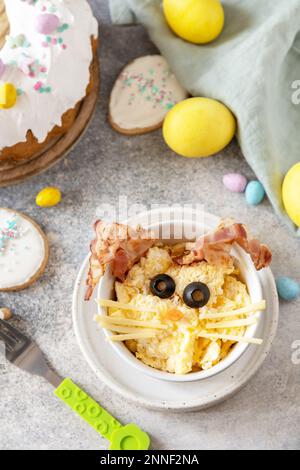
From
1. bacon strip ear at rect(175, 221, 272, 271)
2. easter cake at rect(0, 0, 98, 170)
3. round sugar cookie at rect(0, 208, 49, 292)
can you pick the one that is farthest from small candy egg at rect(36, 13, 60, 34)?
bacon strip ear at rect(175, 221, 272, 271)

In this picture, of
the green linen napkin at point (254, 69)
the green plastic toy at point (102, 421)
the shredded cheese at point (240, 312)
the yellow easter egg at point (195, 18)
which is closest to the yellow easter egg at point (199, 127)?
the green linen napkin at point (254, 69)

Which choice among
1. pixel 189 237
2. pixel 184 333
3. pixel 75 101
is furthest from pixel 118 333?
pixel 75 101

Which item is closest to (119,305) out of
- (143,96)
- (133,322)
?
(133,322)

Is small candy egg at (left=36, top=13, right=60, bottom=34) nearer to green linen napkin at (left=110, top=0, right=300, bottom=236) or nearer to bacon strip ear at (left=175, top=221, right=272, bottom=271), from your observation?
Result: green linen napkin at (left=110, top=0, right=300, bottom=236)

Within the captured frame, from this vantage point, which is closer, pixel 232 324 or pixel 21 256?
pixel 232 324

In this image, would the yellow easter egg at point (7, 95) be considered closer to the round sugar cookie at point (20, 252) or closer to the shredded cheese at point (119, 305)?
the round sugar cookie at point (20, 252)

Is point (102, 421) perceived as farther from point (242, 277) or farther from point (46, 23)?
point (46, 23)
